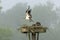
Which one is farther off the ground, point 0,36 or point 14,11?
point 14,11

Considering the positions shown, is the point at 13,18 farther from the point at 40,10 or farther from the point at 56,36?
the point at 56,36

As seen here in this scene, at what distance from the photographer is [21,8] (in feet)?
202

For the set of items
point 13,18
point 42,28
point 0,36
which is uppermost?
point 13,18

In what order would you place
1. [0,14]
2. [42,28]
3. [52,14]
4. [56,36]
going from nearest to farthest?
[42,28] → [56,36] → [0,14] → [52,14]

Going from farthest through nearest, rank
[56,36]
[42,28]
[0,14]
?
[0,14] → [56,36] → [42,28]

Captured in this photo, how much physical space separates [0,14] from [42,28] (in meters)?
47.7

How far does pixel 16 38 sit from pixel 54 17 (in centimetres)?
1364

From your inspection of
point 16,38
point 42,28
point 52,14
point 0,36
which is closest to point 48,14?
point 52,14

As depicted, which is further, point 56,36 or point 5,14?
point 5,14

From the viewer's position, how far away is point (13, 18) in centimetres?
5572

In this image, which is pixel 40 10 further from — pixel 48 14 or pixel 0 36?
pixel 0 36

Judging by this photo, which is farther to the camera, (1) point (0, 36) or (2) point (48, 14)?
(2) point (48, 14)

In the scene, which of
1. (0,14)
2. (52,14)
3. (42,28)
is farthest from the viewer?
(52,14)

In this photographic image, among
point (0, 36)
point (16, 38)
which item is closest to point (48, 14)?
point (16, 38)
